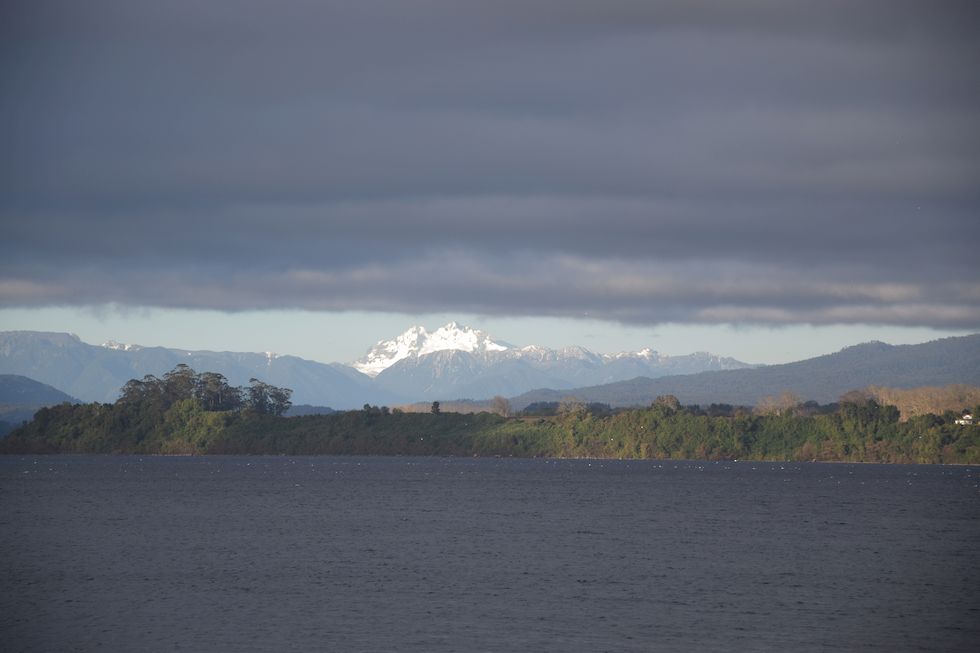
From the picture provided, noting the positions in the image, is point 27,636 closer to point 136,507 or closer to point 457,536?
point 457,536

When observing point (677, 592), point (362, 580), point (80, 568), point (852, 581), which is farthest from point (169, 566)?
point (852, 581)

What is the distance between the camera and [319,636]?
222ft

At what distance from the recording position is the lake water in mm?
68000

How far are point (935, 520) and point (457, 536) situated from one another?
60.5 meters

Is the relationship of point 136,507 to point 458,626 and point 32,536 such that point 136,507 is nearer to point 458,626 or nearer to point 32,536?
point 32,536

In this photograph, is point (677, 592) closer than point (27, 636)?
No

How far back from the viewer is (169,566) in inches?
3826

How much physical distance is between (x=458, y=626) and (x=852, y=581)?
34274 millimetres

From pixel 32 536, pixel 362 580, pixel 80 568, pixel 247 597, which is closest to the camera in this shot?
pixel 247 597

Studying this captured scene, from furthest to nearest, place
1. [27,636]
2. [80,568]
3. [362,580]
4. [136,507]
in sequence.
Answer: [136,507], [80,568], [362,580], [27,636]

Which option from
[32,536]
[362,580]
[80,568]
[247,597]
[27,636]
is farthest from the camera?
[32,536]

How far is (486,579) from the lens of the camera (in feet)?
294

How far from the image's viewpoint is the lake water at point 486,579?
68.0 m

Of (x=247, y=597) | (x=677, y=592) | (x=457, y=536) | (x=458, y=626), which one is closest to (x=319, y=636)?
(x=458, y=626)
